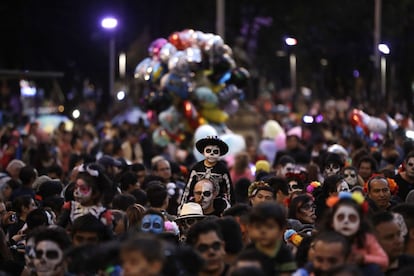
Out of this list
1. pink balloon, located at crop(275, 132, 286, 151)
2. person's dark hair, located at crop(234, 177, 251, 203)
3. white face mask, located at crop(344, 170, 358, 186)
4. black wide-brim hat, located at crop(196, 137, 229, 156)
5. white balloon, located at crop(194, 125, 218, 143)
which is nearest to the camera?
black wide-brim hat, located at crop(196, 137, 229, 156)

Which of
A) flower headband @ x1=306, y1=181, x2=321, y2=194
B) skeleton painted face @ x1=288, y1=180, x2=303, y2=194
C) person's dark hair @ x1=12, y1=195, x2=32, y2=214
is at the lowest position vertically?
person's dark hair @ x1=12, y1=195, x2=32, y2=214

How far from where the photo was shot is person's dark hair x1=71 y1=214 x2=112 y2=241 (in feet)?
36.0

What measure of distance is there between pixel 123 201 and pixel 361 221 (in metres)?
4.53

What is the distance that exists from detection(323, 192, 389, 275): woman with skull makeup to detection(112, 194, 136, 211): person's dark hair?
4.21 m

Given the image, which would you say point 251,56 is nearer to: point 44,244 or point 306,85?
point 306,85

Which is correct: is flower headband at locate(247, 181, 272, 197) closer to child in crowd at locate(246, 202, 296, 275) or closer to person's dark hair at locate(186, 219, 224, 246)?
person's dark hair at locate(186, 219, 224, 246)

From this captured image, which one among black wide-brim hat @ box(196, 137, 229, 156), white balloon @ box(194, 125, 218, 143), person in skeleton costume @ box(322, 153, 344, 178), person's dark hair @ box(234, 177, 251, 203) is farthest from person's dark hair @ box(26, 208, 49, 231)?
white balloon @ box(194, 125, 218, 143)

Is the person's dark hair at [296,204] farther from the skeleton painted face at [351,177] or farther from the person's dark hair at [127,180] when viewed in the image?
the person's dark hair at [127,180]

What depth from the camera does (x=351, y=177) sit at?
1645 centimetres

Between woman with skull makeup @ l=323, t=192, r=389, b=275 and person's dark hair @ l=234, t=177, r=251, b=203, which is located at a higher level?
person's dark hair @ l=234, t=177, r=251, b=203

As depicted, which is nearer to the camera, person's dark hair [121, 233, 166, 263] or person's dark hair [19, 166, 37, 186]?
person's dark hair [121, 233, 166, 263]

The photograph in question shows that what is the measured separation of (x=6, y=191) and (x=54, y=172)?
2.22 metres

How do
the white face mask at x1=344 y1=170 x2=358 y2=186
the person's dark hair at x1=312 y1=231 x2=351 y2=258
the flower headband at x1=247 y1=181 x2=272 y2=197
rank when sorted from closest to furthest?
the person's dark hair at x1=312 y1=231 x2=351 y2=258 < the flower headband at x1=247 y1=181 x2=272 y2=197 < the white face mask at x1=344 y1=170 x2=358 y2=186

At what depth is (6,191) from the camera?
17.7 m
